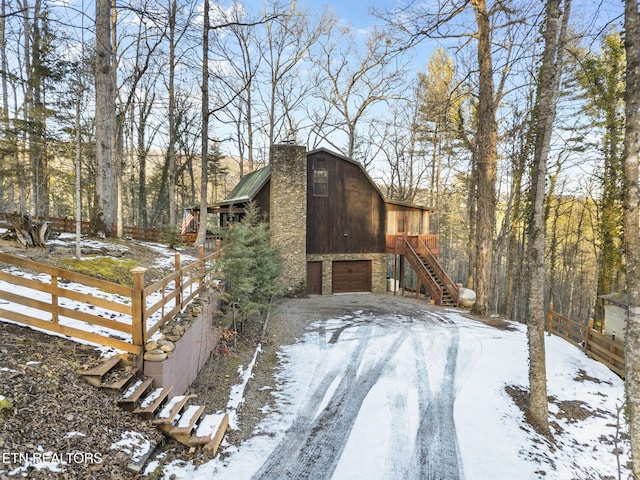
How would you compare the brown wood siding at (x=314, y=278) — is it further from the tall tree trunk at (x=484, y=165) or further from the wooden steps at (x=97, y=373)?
the wooden steps at (x=97, y=373)

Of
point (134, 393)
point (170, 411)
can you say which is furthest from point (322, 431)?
point (134, 393)

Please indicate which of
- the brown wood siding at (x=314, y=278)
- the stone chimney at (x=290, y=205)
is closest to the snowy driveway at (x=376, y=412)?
the stone chimney at (x=290, y=205)

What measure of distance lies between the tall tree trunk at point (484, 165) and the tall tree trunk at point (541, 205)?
18.6ft

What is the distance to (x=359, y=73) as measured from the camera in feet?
78.8

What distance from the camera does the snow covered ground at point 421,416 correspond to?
464 cm

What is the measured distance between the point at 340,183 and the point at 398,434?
511 inches

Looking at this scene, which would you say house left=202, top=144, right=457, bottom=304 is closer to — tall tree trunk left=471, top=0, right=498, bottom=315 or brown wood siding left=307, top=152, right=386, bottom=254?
brown wood siding left=307, top=152, right=386, bottom=254

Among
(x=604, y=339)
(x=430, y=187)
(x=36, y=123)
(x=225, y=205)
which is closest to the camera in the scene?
(x=604, y=339)

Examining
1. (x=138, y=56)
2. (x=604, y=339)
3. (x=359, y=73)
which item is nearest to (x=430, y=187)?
(x=359, y=73)

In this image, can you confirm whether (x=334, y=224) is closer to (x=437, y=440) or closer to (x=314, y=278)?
(x=314, y=278)

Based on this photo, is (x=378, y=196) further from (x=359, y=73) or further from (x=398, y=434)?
(x=398, y=434)

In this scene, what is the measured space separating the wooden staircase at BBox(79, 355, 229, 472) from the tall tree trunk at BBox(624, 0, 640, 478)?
17.7ft

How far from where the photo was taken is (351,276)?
17.7m

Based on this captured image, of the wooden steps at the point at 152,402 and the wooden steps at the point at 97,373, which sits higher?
the wooden steps at the point at 97,373
